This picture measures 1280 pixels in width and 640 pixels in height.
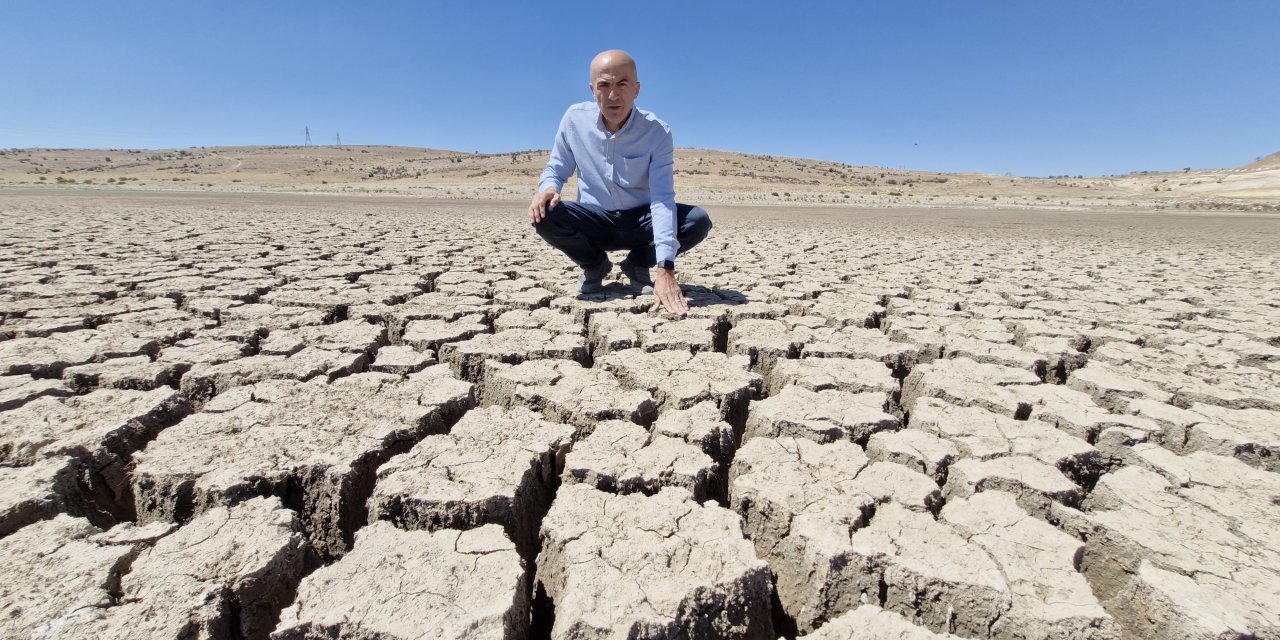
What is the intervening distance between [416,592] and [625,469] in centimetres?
49

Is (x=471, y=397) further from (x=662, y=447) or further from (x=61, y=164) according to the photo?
(x=61, y=164)

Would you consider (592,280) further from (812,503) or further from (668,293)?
(812,503)

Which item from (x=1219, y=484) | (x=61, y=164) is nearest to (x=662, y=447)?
(x=1219, y=484)

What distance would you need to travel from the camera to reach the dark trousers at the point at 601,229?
2939mm

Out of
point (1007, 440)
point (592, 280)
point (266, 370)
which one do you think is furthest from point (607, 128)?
point (1007, 440)

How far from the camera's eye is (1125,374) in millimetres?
1975

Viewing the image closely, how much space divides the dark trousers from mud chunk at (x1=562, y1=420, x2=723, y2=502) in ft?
5.59

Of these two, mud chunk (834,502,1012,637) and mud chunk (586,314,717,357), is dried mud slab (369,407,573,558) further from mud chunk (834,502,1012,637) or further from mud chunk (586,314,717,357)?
mud chunk (586,314,717,357)

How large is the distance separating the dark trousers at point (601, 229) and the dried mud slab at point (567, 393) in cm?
115

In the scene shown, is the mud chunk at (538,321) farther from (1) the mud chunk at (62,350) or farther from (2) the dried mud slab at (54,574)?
(2) the dried mud slab at (54,574)

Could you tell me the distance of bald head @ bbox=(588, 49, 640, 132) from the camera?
8.33ft

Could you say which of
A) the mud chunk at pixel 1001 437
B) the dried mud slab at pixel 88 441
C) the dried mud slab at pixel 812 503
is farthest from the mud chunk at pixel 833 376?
the dried mud slab at pixel 88 441

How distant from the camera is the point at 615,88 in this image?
8.41ft

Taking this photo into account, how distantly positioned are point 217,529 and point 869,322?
2.39 meters
